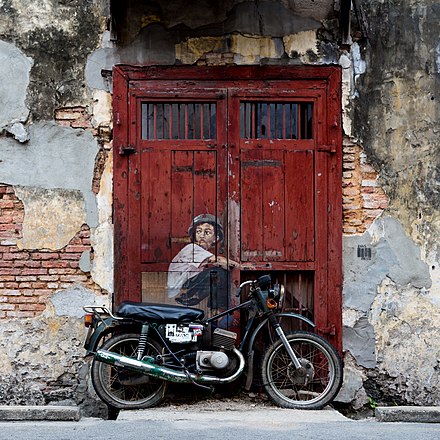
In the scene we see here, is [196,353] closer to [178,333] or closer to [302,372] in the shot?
[178,333]

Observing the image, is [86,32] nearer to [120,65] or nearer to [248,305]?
[120,65]

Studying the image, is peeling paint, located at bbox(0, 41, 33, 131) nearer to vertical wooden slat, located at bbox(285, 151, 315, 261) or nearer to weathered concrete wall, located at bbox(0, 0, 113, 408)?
weathered concrete wall, located at bbox(0, 0, 113, 408)

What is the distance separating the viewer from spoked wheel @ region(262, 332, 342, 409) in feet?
23.6

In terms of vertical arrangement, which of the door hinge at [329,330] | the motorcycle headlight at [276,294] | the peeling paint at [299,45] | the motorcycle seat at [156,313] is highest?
the peeling paint at [299,45]

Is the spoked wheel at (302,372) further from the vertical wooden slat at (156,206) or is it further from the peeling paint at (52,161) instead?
the peeling paint at (52,161)

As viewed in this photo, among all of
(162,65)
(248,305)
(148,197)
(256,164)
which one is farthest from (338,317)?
(162,65)

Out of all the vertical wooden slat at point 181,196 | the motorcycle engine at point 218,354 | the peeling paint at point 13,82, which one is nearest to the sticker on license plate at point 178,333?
the motorcycle engine at point 218,354

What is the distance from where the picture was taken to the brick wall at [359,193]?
25.1 feet

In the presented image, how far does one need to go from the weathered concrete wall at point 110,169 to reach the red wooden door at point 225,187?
0.15 metres

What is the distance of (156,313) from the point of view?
23.1 feet

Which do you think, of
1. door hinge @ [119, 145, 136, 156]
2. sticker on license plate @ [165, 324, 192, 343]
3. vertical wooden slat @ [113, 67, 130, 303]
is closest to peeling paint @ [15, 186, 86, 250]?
vertical wooden slat @ [113, 67, 130, 303]

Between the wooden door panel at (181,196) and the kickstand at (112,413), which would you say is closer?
the kickstand at (112,413)

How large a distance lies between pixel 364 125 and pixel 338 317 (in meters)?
1.80

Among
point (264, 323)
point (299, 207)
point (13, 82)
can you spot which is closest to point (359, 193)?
point (299, 207)
